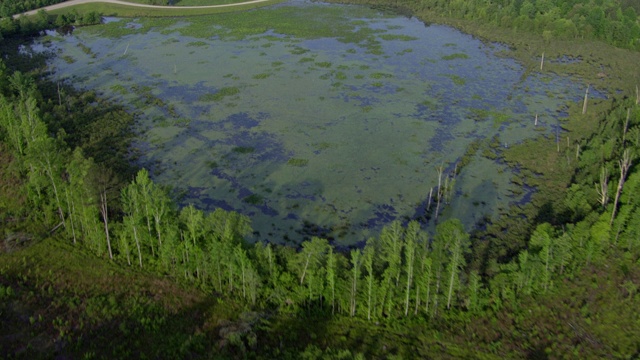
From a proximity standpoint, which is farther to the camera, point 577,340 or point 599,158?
point 599,158

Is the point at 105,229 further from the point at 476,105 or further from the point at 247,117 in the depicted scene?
the point at 476,105

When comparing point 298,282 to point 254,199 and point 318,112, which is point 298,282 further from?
point 318,112

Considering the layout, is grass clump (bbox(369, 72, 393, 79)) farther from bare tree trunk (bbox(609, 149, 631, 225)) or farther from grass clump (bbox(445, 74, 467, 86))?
bare tree trunk (bbox(609, 149, 631, 225))

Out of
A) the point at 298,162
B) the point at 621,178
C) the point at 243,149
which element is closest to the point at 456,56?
the point at 298,162

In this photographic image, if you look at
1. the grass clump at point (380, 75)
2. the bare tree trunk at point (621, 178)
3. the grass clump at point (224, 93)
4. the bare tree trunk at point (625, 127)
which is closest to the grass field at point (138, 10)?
the grass clump at point (224, 93)

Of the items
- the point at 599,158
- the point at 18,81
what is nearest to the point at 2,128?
the point at 18,81

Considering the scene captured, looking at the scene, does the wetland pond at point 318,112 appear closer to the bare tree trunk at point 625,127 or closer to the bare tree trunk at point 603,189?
the bare tree trunk at point 603,189
